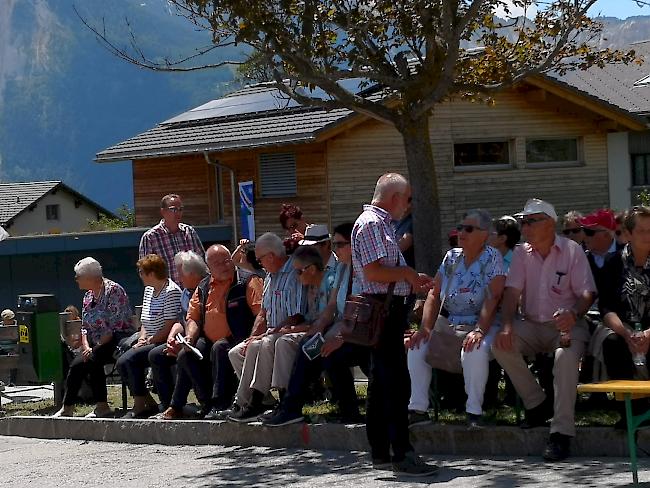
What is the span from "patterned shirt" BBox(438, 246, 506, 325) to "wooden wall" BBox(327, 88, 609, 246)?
1795cm

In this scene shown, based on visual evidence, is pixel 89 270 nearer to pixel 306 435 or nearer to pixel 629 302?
pixel 306 435

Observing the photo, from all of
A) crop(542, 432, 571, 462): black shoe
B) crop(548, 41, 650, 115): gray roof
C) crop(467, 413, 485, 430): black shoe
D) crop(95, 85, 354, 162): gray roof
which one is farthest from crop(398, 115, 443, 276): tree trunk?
crop(548, 41, 650, 115): gray roof

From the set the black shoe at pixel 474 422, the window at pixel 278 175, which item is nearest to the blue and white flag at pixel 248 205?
the window at pixel 278 175

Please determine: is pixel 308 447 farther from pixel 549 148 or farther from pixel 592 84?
pixel 592 84

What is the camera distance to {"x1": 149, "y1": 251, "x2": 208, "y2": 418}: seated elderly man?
11.3 meters

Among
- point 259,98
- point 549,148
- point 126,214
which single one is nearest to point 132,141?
point 259,98

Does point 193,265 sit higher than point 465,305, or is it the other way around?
point 193,265

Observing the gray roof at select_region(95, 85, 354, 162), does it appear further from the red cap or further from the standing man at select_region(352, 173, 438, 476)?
the standing man at select_region(352, 173, 438, 476)

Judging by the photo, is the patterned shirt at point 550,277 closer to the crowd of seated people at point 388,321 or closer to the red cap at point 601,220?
the crowd of seated people at point 388,321

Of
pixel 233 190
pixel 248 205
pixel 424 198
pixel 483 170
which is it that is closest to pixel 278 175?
pixel 233 190

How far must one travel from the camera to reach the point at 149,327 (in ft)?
38.5

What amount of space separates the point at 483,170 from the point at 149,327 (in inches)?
734

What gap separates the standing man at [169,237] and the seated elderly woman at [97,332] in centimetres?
77

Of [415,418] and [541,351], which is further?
[415,418]
